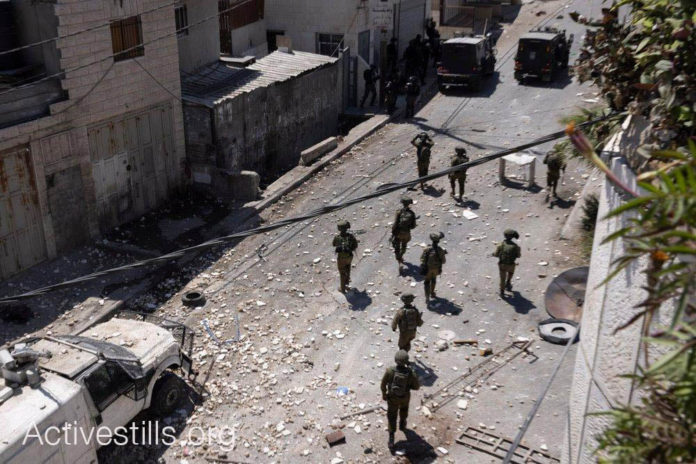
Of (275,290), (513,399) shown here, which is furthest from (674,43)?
(275,290)

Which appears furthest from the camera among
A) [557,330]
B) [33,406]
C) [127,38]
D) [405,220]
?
[127,38]

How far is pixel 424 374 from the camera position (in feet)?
34.7

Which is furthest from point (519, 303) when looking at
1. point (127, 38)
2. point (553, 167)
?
point (127, 38)

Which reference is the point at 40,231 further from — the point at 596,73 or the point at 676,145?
the point at 676,145

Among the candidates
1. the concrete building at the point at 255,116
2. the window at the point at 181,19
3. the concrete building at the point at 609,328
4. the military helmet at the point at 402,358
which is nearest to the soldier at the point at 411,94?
the concrete building at the point at 255,116

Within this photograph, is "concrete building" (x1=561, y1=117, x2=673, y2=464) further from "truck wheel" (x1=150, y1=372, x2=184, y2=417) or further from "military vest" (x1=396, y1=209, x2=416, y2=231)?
"military vest" (x1=396, y1=209, x2=416, y2=231)

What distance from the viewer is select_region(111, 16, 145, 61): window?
1462 centimetres

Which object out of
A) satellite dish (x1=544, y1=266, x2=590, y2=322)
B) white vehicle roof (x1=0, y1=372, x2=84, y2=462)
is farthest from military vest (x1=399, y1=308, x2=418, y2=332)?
white vehicle roof (x1=0, y1=372, x2=84, y2=462)

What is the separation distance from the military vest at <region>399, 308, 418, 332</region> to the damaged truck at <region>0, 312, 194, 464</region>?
10.5 ft

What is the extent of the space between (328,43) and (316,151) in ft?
22.8

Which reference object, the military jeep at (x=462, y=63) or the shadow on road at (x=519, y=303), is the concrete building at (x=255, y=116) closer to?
the military jeep at (x=462, y=63)

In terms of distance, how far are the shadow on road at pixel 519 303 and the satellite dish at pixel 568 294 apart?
1.51 ft

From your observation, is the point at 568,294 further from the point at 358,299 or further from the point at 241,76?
the point at 241,76

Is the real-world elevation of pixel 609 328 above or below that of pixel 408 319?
above
